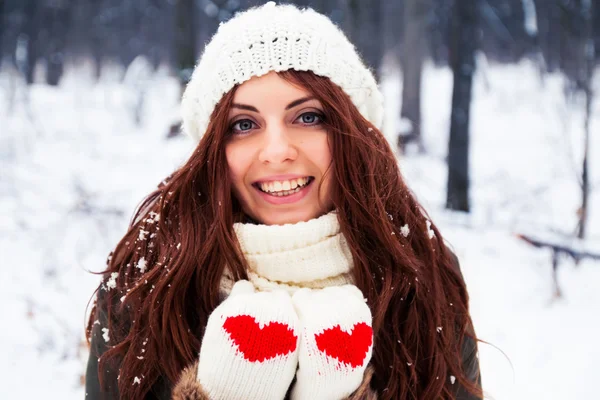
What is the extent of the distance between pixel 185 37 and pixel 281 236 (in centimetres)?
888

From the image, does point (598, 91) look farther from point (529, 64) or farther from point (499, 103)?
point (529, 64)

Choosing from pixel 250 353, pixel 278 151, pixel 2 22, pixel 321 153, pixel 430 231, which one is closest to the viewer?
pixel 250 353

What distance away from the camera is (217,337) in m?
1.42

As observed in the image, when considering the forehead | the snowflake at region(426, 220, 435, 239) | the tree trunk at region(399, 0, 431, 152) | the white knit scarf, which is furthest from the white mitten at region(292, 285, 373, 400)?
the tree trunk at region(399, 0, 431, 152)

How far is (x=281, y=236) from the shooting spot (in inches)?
66.0

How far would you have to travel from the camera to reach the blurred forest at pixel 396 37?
6.01 meters

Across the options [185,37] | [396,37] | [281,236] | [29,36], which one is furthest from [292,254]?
[396,37]

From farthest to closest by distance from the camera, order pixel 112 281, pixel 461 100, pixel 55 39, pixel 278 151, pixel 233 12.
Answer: pixel 55 39 < pixel 461 100 < pixel 233 12 < pixel 112 281 < pixel 278 151

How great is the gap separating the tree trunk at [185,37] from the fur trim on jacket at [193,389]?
28.2ft

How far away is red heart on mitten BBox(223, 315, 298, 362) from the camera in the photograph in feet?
4.51

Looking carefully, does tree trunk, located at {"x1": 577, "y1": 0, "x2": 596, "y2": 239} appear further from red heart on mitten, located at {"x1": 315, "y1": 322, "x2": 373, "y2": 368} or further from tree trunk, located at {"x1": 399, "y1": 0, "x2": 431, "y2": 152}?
tree trunk, located at {"x1": 399, "y1": 0, "x2": 431, "y2": 152}

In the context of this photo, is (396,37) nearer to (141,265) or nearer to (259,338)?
(141,265)

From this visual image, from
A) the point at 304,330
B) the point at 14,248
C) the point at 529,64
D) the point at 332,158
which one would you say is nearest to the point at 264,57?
the point at 332,158

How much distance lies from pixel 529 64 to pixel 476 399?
72.1ft
